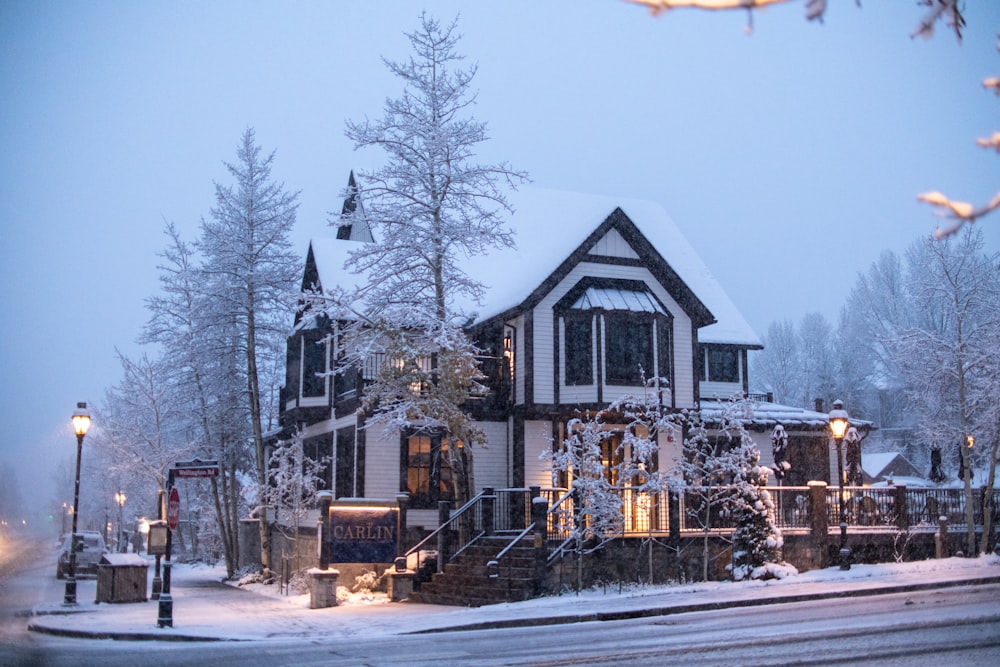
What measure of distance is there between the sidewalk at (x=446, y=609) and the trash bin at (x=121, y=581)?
0.45m

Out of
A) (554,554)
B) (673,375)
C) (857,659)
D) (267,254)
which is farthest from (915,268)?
(857,659)

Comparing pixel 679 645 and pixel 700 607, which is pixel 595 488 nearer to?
pixel 700 607

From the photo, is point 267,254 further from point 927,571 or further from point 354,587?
point 927,571

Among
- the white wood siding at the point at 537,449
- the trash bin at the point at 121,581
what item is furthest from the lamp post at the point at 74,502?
the white wood siding at the point at 537,449

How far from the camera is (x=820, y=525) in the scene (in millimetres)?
23062

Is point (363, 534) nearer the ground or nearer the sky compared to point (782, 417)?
nearer the ground

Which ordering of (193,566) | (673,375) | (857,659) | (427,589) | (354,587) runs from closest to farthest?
(857,659)
(427,589)
(354,587)
(673,375)
(193,566)

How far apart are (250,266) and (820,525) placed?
20703 mm

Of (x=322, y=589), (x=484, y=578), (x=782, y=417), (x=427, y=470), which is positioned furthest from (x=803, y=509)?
(x=322, y=589)

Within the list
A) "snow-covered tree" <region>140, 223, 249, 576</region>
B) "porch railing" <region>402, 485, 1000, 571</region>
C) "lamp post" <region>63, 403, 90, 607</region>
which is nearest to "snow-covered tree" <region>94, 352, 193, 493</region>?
"snow-covered tree" <region>140, 223, 249, 576</region>

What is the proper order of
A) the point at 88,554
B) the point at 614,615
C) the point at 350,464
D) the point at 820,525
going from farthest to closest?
the point at 88,554
the point at 350,464
the point at 820,525
the point at 614,615

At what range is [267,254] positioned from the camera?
111 ft

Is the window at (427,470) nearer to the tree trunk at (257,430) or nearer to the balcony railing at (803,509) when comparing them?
the balcony railing at (803,509)

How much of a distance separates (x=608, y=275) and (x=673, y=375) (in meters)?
3.47
